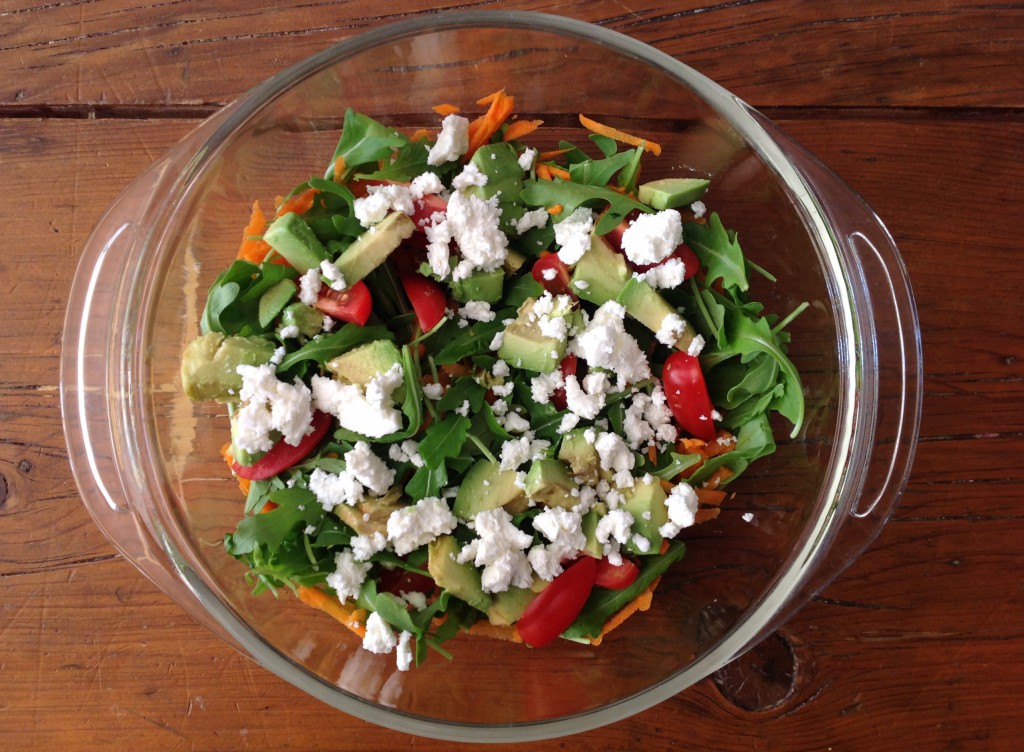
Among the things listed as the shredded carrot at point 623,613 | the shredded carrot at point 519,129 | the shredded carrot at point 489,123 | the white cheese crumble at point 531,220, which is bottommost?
the shredded carrot at point 623,613

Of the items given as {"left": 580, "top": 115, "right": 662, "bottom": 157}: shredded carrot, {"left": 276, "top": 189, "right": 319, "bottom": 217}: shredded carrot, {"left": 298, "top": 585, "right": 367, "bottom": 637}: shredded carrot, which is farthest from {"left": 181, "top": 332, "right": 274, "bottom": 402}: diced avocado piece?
{"left": 580, "top": 115, "right": 662, "bottom": 157}: shredded carrot

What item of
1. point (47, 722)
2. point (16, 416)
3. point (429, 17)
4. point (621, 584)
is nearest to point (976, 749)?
point (621, 584)

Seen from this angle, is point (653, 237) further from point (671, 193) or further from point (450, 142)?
point (450, 142)

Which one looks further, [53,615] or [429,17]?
[53,615]

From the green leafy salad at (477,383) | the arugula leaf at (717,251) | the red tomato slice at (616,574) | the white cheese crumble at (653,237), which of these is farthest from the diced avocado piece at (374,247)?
the red tomato slice at (616,574)

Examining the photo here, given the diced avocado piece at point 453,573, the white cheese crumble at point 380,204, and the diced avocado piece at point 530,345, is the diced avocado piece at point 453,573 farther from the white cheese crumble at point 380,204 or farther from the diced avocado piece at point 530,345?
the white cheese crumble at point 380,204

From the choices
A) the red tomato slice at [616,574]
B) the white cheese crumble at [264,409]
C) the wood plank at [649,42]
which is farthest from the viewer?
the wood plank at [649,42]

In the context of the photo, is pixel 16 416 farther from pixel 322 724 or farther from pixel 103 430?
pixel 322 724
